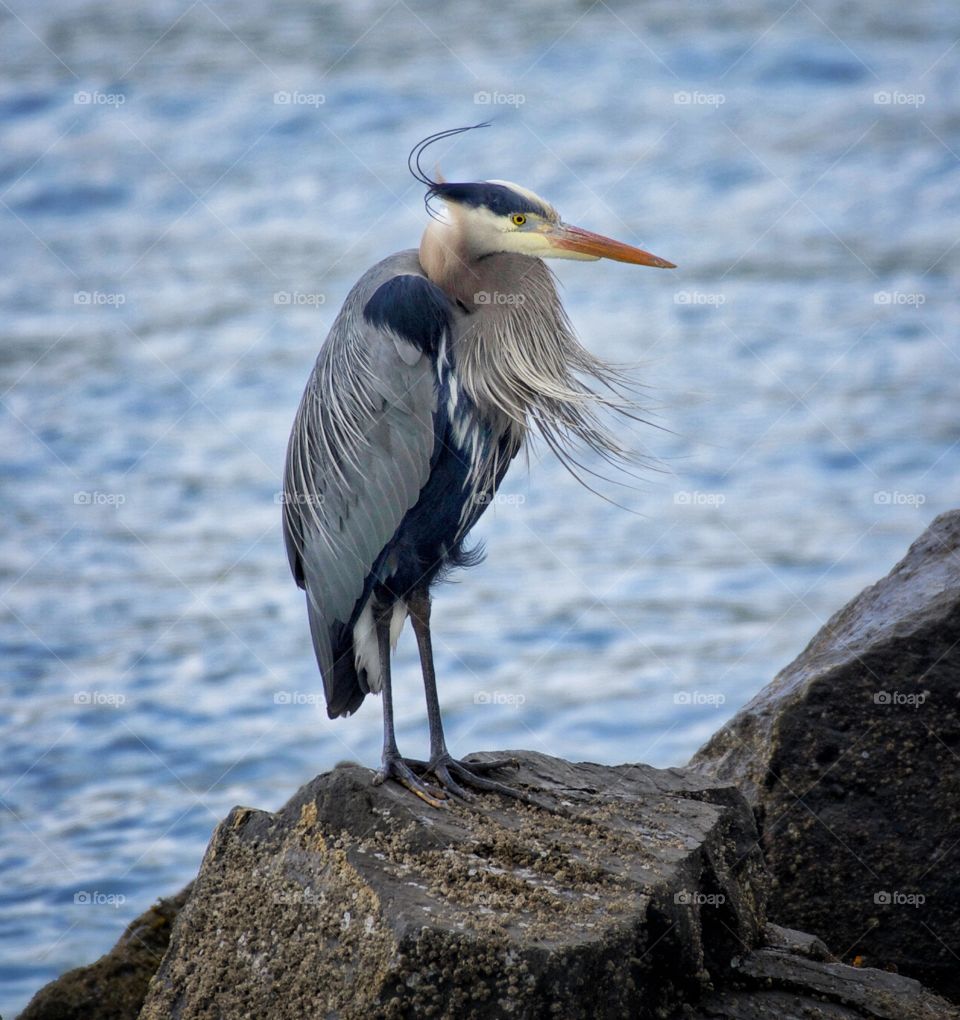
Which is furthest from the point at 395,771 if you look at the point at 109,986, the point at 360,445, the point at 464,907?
the point at 109,986

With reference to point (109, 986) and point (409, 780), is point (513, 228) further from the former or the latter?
point (109, 986)

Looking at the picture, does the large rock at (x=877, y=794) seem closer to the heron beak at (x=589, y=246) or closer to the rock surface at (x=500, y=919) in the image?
the rock surface at (x=500, y=919)

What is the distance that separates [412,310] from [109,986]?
9.50 ft

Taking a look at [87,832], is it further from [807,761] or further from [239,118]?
[239,118]

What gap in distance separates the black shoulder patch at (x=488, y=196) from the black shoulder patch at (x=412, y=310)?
329 millimetres

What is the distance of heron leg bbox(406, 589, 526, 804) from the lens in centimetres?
550

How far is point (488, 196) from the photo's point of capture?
569 cm

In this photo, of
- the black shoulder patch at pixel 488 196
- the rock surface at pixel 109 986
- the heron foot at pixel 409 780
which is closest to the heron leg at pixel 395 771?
the heron foot at pixel 409 780

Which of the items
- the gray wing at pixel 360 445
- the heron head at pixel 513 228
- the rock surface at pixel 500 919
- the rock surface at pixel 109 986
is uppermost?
the heron head at pixel 513 228

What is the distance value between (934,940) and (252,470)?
35.6 ft

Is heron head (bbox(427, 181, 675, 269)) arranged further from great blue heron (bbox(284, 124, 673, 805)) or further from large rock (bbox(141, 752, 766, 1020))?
large rock (bbox(141, 752, 766, 1020))

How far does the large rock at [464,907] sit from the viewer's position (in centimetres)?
436

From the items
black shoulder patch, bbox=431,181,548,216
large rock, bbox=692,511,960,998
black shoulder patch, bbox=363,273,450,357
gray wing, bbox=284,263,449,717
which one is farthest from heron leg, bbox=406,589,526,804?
black shoulder patch, bbox=431,181,548,216

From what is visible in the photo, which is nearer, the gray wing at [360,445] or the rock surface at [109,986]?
the gray wing at [360,445]
